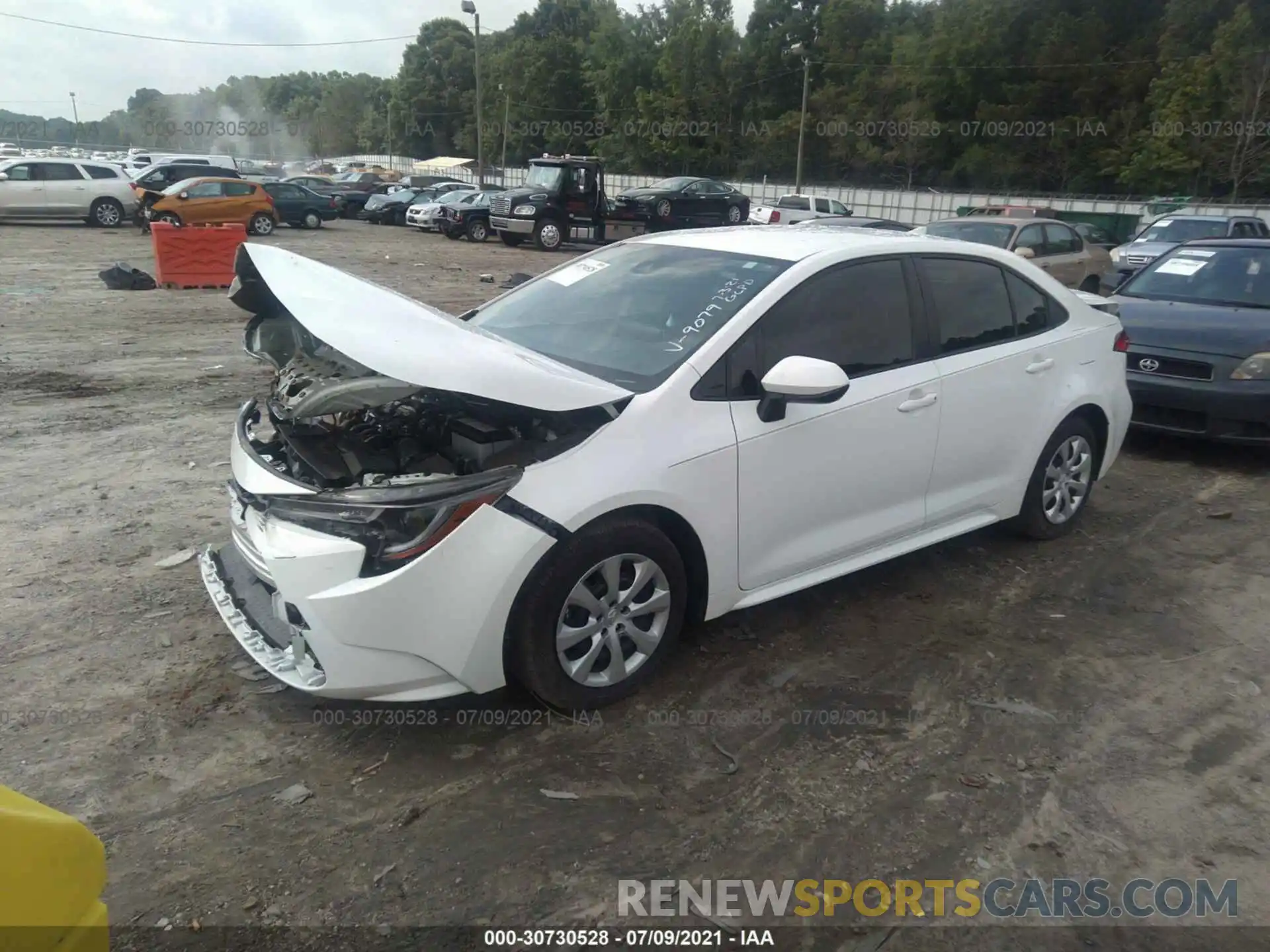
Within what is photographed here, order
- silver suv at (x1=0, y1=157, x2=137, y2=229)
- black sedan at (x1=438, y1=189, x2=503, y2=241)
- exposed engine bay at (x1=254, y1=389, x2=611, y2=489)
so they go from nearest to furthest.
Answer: exposed engine bay at (x1=254, y1=389, x2=611, y2=489)
silver suv at (x1=0, y1=157, x2=137, y2=229)
black sedan at (x1=438, y1=189, x2=503, y2=241)

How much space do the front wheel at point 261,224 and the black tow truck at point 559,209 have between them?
566 centimetres

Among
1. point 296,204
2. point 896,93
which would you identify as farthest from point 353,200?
point 896,93

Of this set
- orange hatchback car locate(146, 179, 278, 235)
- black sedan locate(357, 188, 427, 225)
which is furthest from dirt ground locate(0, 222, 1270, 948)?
black sedan locate(357, 188, 427, 225)

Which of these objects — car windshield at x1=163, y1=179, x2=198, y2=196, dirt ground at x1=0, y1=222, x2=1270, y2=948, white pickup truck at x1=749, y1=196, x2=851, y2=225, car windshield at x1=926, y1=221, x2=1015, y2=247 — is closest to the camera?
dirt ground at x1=0, y1=222, x2=1270, y2=948

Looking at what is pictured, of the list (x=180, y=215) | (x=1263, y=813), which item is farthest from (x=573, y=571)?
(x=180, y=215)

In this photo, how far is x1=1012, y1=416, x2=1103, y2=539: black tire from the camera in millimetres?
5016

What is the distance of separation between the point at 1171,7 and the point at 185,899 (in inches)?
2408

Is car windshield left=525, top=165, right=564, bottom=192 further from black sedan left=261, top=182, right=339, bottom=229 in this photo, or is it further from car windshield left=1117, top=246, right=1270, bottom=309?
car windshield left=1117, top=246, right=1270, bottom=309

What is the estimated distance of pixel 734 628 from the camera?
421cm

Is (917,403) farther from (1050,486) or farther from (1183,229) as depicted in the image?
(1183,229)

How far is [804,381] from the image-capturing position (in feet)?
11.3

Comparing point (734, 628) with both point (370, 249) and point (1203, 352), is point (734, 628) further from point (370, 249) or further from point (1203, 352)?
point (370, 249)

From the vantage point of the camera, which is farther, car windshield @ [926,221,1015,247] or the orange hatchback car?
the orange hatchback car

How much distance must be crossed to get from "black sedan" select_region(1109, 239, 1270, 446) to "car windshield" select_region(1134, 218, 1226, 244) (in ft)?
37.4
